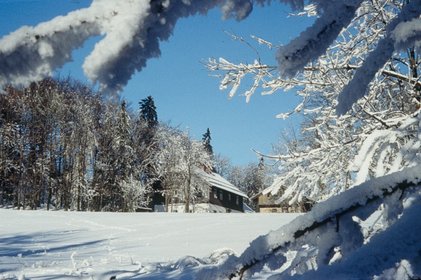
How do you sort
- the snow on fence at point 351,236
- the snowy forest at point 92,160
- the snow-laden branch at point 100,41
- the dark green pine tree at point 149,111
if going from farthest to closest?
the dark green pine tree at point 149,111, the snowy forest at point 92,160, the snow on fence at point 351,236, the snow-laden branch at point 100,41

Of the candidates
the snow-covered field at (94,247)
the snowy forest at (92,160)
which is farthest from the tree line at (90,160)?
the snow-covered field at (94,247)

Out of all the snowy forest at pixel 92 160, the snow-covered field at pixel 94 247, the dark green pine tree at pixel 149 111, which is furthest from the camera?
the dark green pine tree at pixel 149 111

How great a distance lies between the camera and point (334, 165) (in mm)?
5406

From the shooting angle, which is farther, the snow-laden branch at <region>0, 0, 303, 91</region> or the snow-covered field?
the snow-covered field

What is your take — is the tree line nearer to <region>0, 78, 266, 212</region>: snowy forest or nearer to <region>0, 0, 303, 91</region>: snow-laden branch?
<region>0, 78, 266, 212</region>: snowy forest

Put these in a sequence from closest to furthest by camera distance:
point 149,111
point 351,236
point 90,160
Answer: point 351,236, point 90,160, point 149,111

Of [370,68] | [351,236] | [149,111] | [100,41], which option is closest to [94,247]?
[351,236]

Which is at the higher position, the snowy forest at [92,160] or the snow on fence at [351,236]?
the snowy forest at [92,160]

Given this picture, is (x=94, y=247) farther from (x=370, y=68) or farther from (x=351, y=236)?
(x=370, y=68)

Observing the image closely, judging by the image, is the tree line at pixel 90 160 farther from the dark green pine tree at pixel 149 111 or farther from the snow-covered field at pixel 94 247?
the snow-covered field at pixel 94 247

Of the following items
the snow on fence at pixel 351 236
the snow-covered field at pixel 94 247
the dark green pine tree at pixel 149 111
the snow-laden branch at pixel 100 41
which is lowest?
the snow-covered field at pixel 94 247

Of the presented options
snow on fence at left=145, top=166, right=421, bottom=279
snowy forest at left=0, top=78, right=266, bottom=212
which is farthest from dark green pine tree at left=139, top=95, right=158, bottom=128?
snow on fence at left=145, top=166, right=421, bottom=279

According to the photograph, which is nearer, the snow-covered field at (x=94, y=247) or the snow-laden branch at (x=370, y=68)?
the snow-laden branch at (x=370, y=68)

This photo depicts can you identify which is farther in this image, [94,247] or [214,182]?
[214,182]
